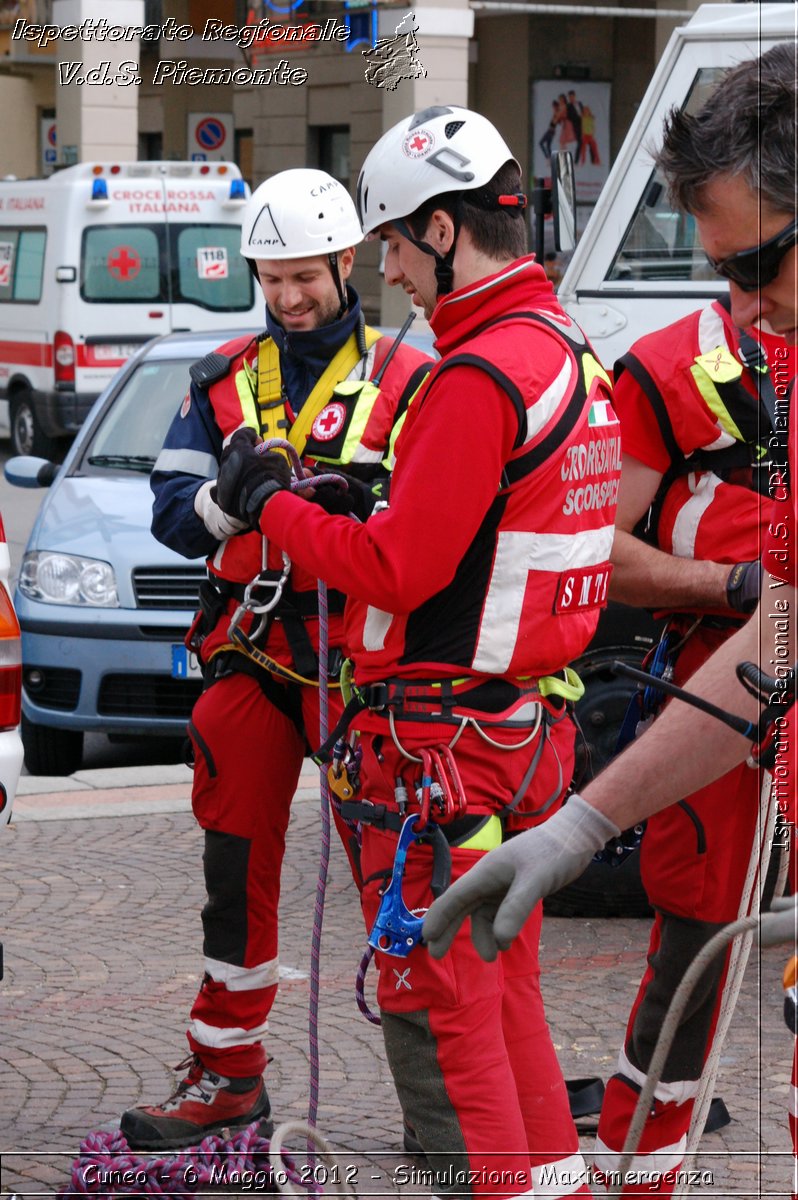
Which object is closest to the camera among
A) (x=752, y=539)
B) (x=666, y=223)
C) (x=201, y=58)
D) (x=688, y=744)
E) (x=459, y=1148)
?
(x=688, y=744)

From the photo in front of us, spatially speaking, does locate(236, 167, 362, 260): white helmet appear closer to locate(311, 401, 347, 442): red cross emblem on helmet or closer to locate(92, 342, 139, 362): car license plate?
locate(311, 401, 347, 442): red cross emblem on helmet

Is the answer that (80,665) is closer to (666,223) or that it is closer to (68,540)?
(68,540)

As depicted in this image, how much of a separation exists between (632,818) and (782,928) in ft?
1.80

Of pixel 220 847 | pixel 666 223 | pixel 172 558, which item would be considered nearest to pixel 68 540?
pixel 172 558

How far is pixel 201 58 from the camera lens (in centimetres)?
1714

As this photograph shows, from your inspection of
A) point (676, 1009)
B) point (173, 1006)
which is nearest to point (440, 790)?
point (676, 1009)

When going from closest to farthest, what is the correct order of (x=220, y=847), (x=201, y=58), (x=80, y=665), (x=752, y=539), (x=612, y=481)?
(x=612, y=481) < (x=752, y=539) < (x=220, y=847) < (x=80, y=665) < (x=201, y=58)

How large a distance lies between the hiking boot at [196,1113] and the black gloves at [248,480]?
154 centimetres

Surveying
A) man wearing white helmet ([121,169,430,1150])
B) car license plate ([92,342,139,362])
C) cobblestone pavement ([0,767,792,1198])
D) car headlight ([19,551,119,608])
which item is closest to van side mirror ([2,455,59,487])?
car headlight ([19,551,119,608])

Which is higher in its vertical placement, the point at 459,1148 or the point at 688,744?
the point at 688,744

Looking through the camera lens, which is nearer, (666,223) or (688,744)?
(688,744)

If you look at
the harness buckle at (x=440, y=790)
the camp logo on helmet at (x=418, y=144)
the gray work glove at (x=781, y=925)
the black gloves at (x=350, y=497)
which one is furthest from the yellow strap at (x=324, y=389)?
the gray work glove at (x=781, y=925)

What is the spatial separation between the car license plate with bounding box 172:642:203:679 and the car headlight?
341 mm

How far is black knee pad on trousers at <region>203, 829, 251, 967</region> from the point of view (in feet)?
13.7
